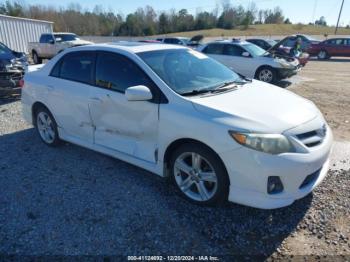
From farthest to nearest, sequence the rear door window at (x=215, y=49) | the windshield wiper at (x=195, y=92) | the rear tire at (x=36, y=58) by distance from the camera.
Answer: the rear tire at (x=36, y=58) → the rear door window at (x=215, y=49) → the windshield wiper at (x=195, y=92)

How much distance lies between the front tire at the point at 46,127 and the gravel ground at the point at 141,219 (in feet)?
2.61

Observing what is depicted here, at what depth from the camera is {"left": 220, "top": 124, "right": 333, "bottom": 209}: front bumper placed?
8.67 feet

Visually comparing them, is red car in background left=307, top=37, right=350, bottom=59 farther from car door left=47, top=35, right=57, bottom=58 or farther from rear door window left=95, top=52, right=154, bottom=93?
rear door window left=95, top=52, right=154, bottom=93

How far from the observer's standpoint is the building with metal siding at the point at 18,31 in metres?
18.5

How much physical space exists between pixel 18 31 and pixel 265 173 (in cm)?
2157

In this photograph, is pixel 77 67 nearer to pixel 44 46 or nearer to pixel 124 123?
pixel 124 123

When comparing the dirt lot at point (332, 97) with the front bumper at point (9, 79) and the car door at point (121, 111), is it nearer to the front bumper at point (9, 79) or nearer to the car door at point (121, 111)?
the car door at point (121, 111)

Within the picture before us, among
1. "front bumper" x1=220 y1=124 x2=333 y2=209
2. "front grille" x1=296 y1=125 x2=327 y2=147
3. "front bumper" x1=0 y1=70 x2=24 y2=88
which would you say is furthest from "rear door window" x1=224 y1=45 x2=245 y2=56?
"front bumper" x1=220 y1=124 x2=333 y2=209

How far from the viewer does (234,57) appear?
11000 mm

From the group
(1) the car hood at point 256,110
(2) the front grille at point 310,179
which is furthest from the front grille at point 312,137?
(2) the front grille at point 310,179

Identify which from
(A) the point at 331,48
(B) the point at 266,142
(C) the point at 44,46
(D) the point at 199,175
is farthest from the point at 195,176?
(A) the point at 331,48

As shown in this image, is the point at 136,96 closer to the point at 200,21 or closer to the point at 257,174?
the point at 257,174

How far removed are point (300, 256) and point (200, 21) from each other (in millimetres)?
77813

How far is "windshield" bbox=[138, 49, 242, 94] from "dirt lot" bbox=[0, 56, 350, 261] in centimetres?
128
